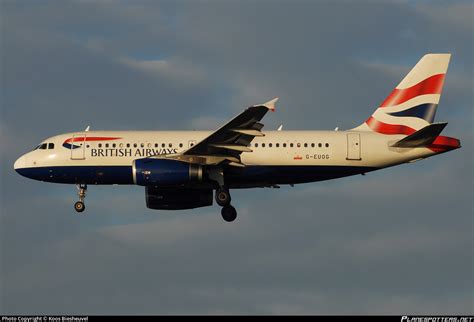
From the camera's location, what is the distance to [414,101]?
61.2 metres

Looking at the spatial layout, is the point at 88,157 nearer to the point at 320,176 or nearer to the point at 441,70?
the point at 320,176

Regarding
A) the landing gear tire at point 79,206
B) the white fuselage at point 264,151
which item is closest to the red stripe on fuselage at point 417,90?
the white fuselage at point 264,151

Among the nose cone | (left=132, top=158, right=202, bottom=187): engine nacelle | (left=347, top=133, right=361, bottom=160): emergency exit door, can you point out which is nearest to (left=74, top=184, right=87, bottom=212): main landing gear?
the nose cone

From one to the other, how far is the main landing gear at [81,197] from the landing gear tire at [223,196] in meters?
6.84

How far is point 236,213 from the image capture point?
60.1 m

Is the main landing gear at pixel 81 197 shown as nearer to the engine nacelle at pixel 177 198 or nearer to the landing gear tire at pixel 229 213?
the engine nacelle at pixel 177 198

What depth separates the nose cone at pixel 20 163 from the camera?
60.6m

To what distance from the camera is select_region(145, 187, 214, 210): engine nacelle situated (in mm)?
62188

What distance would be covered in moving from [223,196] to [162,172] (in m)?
3.77

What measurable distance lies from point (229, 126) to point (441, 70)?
1293 centimetres

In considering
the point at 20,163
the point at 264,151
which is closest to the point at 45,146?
the point at 20,163

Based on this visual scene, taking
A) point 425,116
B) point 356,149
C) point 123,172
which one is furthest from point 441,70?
point 123,172

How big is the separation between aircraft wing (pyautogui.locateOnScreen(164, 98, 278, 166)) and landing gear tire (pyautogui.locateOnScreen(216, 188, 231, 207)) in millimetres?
1465

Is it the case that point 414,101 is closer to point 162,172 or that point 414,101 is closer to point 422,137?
point 422,137
